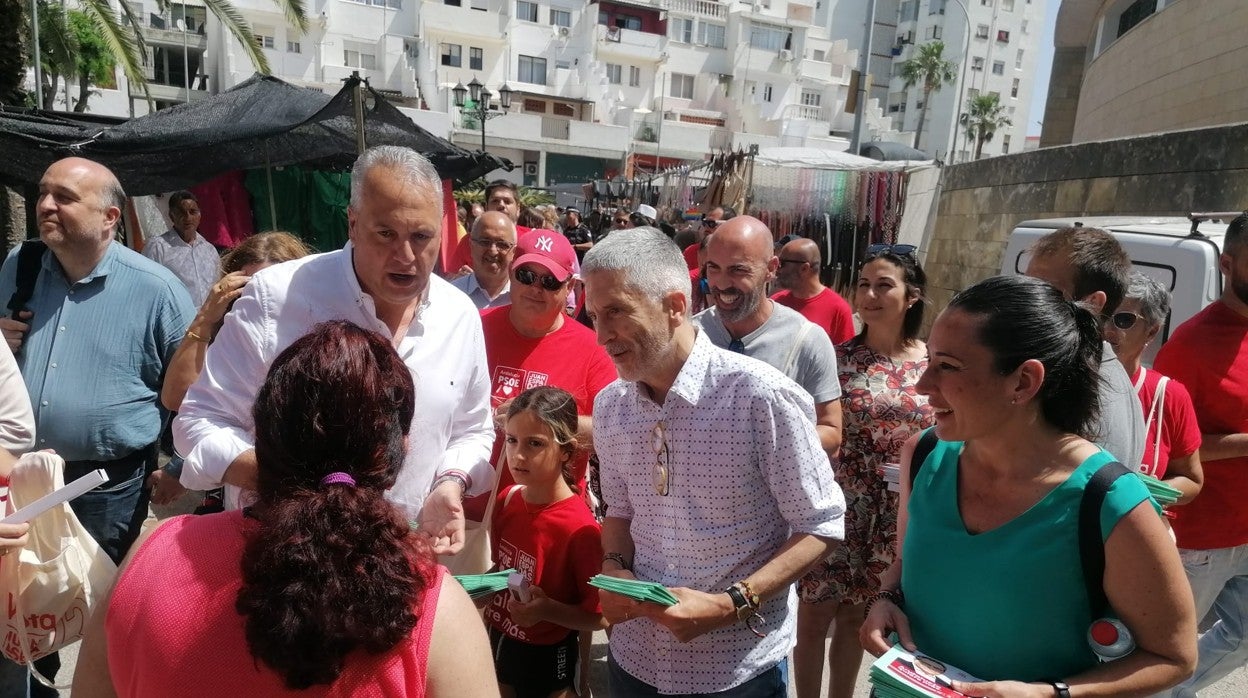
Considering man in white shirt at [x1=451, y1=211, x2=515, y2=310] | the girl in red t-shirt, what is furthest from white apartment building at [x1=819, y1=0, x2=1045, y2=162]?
the girl in red t-shirt

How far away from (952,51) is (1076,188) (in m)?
68.3

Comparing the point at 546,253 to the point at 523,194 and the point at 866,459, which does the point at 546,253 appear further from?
the point at 523,194

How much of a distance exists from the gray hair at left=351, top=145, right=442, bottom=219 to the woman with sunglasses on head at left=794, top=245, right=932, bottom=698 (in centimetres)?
194

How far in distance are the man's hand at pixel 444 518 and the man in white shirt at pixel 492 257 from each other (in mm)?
2240

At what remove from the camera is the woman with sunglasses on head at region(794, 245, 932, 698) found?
3.08 meters

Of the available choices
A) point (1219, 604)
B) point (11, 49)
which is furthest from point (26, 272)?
point (11, 49)

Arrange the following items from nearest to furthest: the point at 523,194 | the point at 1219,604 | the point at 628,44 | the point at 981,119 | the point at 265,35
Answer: the point at 1219,604, the point at 523,194, the point at 265,35, the point at 628,44, the point at 981,119

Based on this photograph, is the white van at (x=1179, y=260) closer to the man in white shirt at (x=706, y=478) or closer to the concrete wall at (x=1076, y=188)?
the man in white shirt at (x=706, y=478)

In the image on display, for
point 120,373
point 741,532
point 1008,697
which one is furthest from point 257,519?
point 120,373

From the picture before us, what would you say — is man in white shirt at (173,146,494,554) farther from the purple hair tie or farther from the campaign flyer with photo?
the campaign flyer with photo

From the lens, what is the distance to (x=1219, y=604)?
122 inches

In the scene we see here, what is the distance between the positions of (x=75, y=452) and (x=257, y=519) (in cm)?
222

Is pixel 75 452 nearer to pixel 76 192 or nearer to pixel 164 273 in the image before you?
pixel 164 273

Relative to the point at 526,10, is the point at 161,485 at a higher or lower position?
lower
